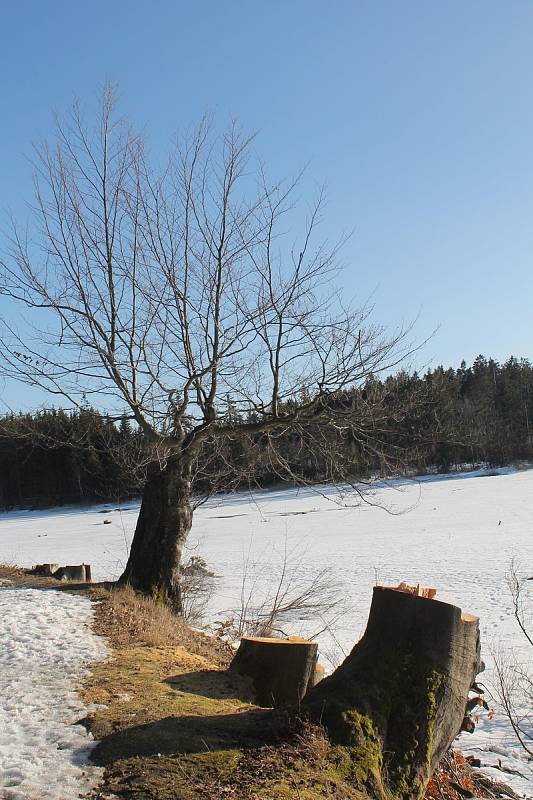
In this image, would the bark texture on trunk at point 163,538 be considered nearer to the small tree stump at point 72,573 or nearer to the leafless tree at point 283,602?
the leafless tree at point 283,602

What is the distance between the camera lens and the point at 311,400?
10.7 metres

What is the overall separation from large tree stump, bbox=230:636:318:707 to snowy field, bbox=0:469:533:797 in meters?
2.15

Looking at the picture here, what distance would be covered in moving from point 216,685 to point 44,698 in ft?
4.95

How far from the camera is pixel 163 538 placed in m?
11.0

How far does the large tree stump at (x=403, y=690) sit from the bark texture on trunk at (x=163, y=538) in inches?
239

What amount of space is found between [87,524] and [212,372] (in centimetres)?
3920

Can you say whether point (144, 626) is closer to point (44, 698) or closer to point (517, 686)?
point (44, 698)

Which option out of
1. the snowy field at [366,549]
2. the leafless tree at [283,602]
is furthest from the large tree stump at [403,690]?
the leafless tree at [283,602]

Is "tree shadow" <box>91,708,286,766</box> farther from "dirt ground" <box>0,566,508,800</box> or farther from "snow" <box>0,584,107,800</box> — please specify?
"snow" <box>0,584,107,800</box>

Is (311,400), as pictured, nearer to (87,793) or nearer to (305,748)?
(305,748)

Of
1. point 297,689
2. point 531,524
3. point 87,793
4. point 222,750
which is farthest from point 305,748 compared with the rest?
point 531,524

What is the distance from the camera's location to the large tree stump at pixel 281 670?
623 centimetres

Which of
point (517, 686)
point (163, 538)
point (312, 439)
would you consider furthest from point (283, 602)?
point (517, 686)

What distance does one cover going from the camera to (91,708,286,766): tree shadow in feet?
14.4
